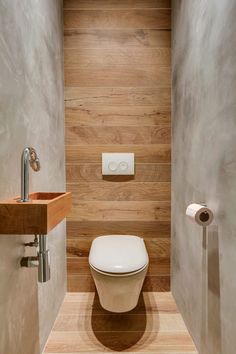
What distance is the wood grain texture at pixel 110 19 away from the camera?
1790mm

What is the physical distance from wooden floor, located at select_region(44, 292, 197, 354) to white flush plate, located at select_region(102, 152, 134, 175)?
0.92 m

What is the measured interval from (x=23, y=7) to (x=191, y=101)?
90 cm

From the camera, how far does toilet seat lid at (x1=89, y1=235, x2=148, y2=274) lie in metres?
1.22

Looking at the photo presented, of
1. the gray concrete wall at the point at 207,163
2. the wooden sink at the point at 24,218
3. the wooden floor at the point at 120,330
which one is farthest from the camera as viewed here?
the wooden floor at the point at 120,330

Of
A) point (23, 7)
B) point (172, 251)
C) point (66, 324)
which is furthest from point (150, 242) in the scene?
point (23, 7)

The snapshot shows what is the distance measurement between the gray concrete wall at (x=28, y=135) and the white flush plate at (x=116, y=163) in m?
0.34

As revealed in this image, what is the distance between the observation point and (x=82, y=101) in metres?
1.82

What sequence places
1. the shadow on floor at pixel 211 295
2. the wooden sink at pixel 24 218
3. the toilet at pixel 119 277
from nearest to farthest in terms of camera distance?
the wooden sink at pixel 24 218 < the shadow on floor at pixel 211 295 < the toilet at pixel 119 277

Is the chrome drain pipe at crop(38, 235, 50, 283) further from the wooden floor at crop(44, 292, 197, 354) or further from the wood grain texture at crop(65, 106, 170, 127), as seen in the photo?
the wood grain texture at crop(65, 106, 170, 127)

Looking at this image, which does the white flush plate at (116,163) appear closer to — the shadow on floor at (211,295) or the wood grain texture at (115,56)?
the wood grain texture at (115,56)

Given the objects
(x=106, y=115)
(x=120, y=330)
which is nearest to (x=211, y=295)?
(x=120, y=330)

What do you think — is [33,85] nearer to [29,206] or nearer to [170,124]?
[29,206]

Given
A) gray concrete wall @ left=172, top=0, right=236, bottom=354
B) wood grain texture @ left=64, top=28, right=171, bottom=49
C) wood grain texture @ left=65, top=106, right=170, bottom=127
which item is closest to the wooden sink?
gray concrete wall @ left=172, top=0, right=236, bottom=354

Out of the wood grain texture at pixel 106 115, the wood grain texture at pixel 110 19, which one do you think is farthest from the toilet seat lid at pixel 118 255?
the wood grain texture at pixel 110 19
